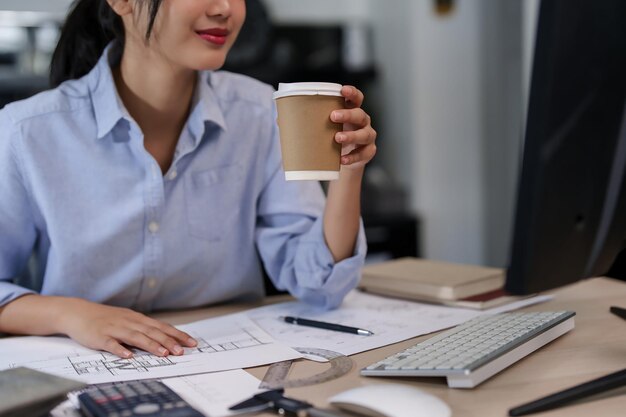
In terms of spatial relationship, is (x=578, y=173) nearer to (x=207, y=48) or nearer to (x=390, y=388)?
(x=390, y=388)

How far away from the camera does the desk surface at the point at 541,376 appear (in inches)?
29.0

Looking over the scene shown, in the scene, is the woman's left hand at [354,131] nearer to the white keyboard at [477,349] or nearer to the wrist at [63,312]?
the white keyboard at [477,349]

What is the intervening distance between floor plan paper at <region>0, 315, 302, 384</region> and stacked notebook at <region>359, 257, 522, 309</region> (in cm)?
32

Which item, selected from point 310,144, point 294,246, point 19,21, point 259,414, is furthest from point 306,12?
point 259,414

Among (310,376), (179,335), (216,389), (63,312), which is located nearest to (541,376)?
(310,376)

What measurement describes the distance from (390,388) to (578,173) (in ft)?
0.95

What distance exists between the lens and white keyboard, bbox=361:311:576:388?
0.79m

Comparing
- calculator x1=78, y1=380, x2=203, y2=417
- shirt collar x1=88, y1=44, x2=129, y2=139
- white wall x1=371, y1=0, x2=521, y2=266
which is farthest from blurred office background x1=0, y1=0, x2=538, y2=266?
calculator x1=78, y1=380, x2=203, y2=417

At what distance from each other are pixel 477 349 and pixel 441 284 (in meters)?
0.41

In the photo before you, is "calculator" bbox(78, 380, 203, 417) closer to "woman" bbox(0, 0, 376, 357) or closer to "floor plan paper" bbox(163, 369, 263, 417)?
"floor plan paper" bbox(163, 369, 263, 417)

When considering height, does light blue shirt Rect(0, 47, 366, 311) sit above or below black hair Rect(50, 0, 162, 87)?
below

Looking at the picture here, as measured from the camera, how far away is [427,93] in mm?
3377

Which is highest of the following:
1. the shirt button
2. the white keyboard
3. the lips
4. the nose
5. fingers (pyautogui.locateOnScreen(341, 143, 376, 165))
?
the nose

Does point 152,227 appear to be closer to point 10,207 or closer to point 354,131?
point 10,207
